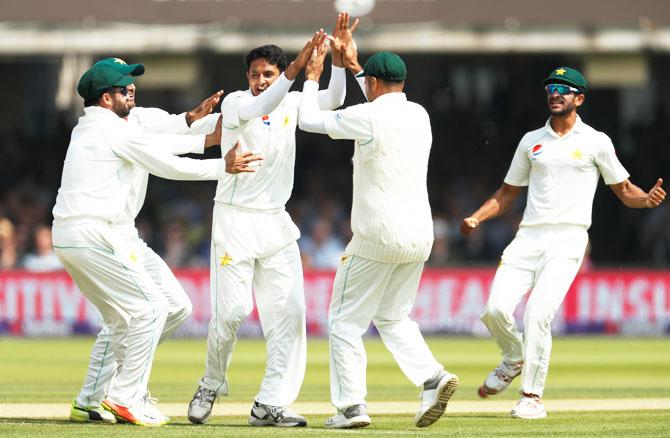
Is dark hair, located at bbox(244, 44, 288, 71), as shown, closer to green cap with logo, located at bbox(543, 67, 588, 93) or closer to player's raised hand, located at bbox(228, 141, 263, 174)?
player's raised hand, located at bbox(228, 141, 263, 174)

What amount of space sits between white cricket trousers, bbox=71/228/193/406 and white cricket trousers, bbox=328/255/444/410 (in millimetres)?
975

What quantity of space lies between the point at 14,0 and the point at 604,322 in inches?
356

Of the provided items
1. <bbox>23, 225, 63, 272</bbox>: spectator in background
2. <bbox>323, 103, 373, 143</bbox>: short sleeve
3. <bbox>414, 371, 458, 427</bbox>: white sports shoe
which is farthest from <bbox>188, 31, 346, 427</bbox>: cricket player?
<bbox>23, 225, 63, 272</bbox>: spectator in background

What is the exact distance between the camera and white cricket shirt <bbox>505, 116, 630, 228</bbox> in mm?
9133

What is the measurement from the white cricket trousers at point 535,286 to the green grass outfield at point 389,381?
410 mm

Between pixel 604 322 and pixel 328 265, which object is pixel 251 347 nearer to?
pixel 328 265

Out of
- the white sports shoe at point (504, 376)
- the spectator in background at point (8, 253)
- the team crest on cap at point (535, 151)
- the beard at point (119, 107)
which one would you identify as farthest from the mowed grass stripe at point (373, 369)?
the beard at point (119, 107)

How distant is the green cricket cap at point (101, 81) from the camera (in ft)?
27.0

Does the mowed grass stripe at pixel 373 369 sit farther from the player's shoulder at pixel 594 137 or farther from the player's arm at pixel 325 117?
the player's arm at pixel 325 117

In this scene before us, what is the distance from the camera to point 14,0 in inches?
790

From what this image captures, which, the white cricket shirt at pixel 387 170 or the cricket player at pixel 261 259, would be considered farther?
the cricket player at pixel 261 259

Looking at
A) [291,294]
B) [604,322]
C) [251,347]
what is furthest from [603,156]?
[604,322]

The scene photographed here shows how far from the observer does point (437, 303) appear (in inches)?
715

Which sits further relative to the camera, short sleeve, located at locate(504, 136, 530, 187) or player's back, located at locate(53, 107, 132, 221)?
short sleeve, located at locate(504, 136, 530, 187)
